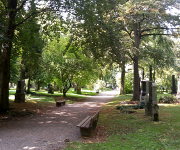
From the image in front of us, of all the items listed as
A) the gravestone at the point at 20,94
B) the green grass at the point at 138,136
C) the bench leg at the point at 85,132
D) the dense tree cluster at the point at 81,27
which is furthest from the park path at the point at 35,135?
the gravestone at the point at 20,94

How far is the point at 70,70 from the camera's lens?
27.3 metres

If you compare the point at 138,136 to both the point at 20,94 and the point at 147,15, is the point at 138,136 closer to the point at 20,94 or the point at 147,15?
the point at 147,15

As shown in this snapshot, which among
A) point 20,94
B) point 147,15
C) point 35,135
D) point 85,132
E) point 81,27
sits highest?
point 147,15

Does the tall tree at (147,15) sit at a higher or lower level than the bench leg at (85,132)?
higher

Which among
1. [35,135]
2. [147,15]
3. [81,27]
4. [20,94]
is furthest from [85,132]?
[147,15]

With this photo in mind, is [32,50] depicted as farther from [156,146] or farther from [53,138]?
[156,146]

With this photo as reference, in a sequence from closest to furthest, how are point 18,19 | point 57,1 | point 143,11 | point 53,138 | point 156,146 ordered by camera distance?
point 156,146 → point 53,138 → point 57,1 → point 18,19 → point 143,11


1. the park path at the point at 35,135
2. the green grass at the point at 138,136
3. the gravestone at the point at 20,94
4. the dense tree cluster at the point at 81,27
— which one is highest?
the dense tree cluster at the point at 81,27

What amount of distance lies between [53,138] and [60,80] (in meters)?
20.2

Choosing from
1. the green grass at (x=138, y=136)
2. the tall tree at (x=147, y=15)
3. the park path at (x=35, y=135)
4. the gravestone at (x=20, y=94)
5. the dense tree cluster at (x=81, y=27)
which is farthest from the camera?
the gravestone at (x=20, y=94)

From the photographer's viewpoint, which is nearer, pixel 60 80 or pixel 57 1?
pixel 57 1

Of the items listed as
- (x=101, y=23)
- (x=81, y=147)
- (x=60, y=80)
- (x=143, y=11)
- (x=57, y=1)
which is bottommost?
(x=81, y=147)

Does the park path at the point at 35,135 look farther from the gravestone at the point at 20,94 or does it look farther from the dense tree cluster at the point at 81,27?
the gravestone at the point at 20,94

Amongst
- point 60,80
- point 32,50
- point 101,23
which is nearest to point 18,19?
point 32,50
